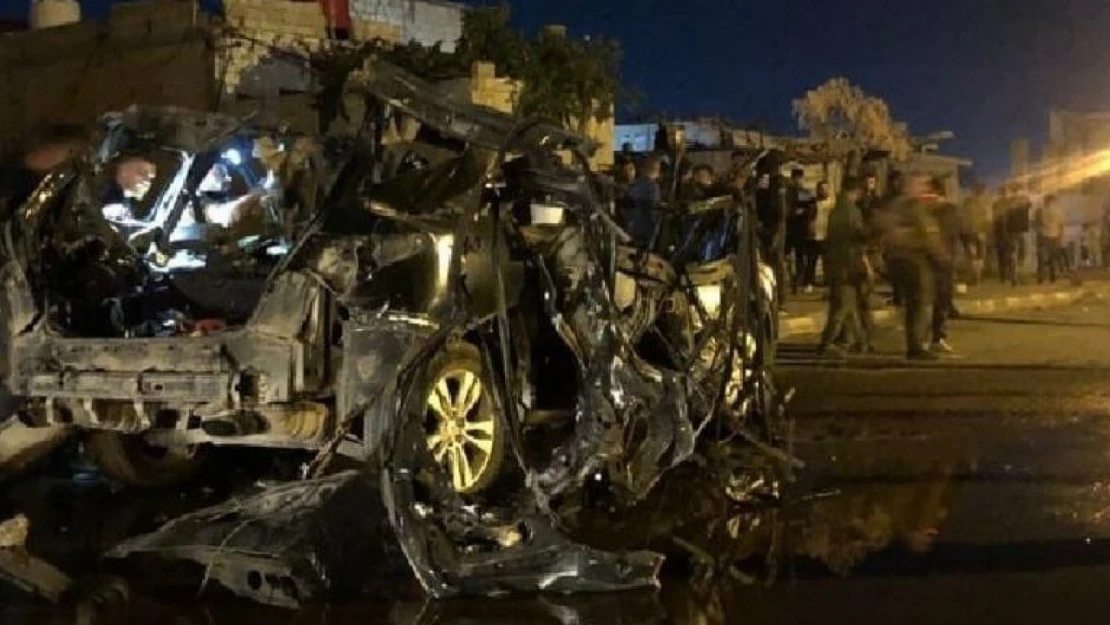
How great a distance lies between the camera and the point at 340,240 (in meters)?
7.28

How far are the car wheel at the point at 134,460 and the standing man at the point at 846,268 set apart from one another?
8.08 metres

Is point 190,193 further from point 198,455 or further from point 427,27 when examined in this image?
point 427,27

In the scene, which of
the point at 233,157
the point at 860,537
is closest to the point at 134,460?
the point at 233,157

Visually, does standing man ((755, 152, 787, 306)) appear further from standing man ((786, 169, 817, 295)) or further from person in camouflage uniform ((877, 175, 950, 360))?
standing man ((786, 169, 817, 295))

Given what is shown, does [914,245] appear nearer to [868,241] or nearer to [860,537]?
[868,241]

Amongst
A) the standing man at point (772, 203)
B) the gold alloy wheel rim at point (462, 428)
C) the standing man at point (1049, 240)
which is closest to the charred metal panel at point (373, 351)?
the gold alloy wheel rim at point (462, 428)

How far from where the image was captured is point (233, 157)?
9.04 m

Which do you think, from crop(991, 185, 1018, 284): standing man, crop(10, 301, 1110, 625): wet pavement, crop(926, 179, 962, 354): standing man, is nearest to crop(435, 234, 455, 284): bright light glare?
crop(10, 301, 1110, 625): wet pavement

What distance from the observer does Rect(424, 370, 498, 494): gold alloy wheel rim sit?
7.68 metres

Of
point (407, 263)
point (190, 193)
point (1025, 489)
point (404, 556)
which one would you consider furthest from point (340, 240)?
point (1025, 489)

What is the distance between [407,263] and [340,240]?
330 millimetres

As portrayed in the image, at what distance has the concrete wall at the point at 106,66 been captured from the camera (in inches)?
868

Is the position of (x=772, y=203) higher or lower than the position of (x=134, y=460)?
higher

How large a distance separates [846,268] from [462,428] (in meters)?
8.39
